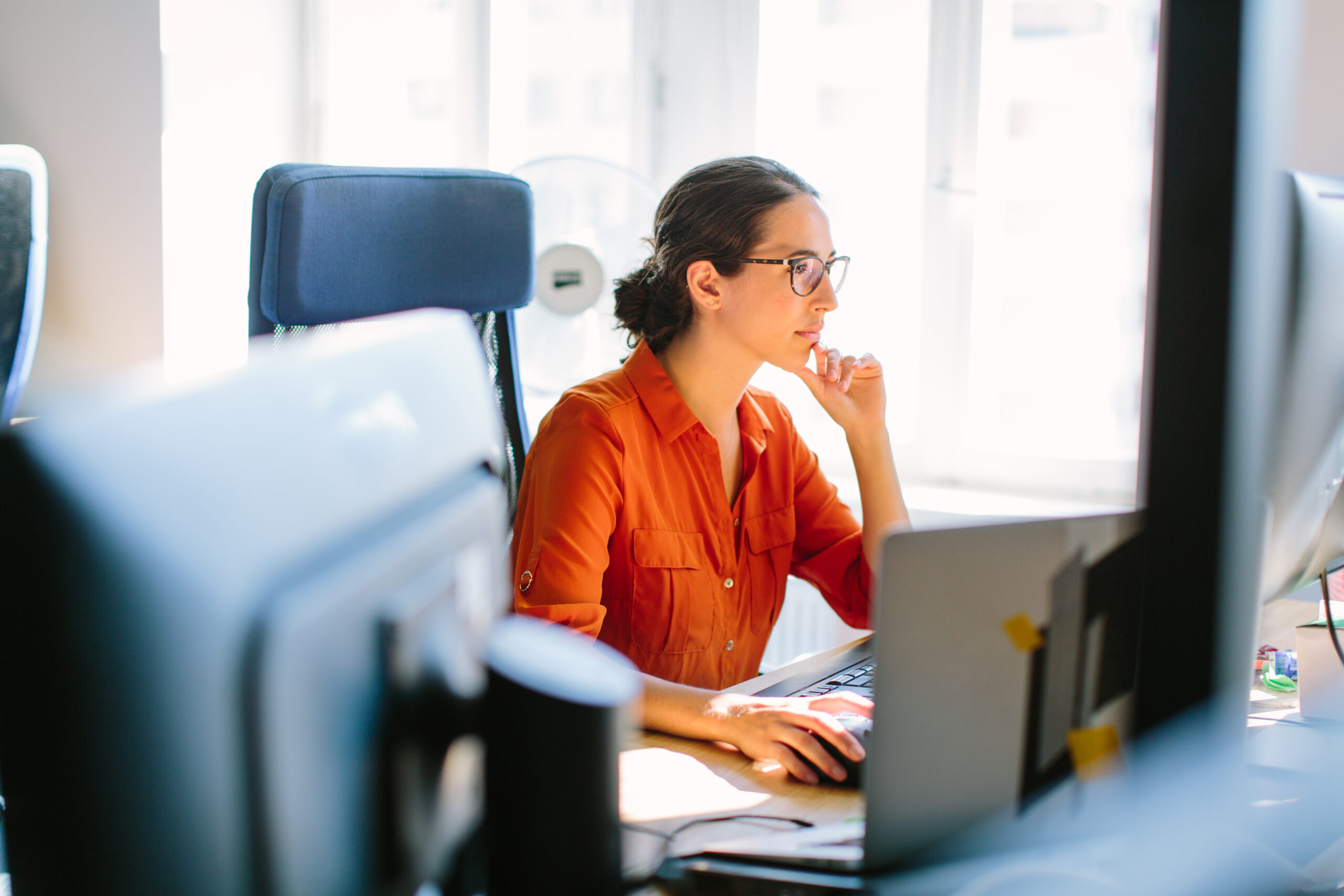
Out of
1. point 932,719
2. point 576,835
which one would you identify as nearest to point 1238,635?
point 932,719

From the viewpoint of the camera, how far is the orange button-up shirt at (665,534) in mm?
1323

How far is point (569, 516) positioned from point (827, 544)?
54 centimetres

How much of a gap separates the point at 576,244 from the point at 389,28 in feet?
4.63

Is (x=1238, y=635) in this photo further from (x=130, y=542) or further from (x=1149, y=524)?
(x=130, y=542)

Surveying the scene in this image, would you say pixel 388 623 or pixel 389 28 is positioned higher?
pixel 389 28

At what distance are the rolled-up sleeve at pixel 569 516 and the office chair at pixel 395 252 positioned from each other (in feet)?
0.54

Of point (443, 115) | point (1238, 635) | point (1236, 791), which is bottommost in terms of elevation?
point (1236, 791)

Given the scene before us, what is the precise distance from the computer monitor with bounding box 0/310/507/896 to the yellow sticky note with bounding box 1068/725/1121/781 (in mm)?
485

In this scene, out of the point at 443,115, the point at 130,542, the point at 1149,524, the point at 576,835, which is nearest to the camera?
the point at 130,542

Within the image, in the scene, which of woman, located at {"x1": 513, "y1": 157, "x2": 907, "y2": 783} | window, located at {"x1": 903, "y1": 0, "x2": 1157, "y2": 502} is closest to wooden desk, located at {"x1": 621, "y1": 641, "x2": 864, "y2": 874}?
woman, located at {"x1": 513, "y1": 157, "x2": 907, "y2": 783}

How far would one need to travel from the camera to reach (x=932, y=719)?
68 cm

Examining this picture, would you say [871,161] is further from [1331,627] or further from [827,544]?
[1331,627]

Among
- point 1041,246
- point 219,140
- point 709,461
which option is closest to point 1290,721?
point 709,461

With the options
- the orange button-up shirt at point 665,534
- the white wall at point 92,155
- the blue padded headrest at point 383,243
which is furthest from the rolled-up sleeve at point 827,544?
the white wall at point 92,155
